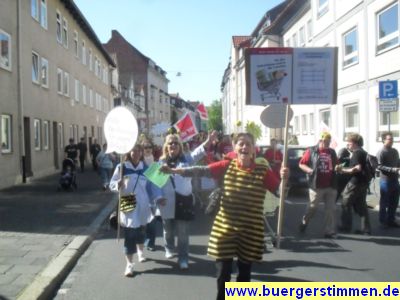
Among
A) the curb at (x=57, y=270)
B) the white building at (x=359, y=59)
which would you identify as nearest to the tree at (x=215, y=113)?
the white building at (x=359, y=59)

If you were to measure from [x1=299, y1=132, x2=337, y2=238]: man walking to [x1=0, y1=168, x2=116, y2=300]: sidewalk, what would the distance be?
→ 3.92 m

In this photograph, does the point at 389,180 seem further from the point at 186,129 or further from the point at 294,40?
the point at 294,40

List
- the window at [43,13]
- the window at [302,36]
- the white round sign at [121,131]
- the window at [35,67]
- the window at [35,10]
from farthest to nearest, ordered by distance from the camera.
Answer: the window at [302,36] < the window at [43,13] < the window at [35,67] < the window at [35,10] < the white round sign at [121,131]

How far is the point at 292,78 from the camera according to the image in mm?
8344

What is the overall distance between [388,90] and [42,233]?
9.21m

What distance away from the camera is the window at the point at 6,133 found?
18450 mm

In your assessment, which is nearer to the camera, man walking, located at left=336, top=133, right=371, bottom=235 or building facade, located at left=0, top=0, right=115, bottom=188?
man walking, located at left=336, top=133, right=371, bottom=235

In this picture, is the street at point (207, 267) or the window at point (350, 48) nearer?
the street at point (207, 267)

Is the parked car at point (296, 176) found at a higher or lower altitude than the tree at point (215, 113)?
lower

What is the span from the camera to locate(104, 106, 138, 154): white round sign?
23.3 feet

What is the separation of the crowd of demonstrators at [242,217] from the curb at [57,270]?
6.60 feet

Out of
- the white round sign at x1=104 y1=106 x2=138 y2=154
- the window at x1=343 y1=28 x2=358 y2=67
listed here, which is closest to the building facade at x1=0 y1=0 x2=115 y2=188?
the white round sign at x1=104 y1=106 x2=138 y2=154

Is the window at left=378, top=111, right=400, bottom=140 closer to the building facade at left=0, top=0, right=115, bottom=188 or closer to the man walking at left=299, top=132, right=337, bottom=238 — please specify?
the man walking at left=299, top=132, right=337, bottom=238

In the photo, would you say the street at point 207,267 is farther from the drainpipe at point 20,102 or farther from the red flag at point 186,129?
the drainpipe at point 20,102
